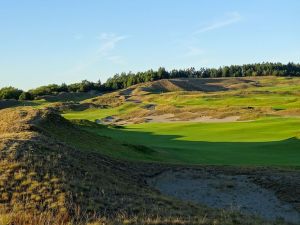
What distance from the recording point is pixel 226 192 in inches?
934

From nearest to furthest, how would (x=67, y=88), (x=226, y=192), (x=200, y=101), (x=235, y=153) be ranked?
(x=226, y=192) < (x=235, y=153) < (x=200, y=101) < (x=67, y=88)

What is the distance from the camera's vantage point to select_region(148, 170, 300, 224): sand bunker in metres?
21.3

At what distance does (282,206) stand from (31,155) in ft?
36.1

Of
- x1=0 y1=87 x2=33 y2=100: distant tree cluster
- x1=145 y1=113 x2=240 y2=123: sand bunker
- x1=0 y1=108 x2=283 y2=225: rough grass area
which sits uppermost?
x1=0 y1=87 x2=33 y2=100: distant tree cluster

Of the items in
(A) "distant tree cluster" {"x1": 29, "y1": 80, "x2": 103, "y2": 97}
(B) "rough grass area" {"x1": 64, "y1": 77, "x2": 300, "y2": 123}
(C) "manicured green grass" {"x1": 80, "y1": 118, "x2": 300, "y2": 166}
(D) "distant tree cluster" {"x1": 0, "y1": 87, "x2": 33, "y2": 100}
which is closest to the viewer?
(C) "manicured green grass" {"x1": 80, "y1": 118, "x2": 300, "y2": 166}

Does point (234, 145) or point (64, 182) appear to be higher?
point (64, 182)

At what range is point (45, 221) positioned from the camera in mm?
12211

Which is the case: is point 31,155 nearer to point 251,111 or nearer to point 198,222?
point 198,222

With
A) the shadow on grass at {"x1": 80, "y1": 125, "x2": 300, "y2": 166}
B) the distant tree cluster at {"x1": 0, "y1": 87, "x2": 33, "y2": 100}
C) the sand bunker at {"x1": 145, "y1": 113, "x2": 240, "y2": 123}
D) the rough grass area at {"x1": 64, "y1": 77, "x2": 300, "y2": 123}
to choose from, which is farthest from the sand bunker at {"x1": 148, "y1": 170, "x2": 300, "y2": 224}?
the distant tree cluster at {"x1": 0, "y1": 87, "x2": 33, "y2": 100}

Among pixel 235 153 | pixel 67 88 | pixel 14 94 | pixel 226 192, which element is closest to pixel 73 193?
pixel 226 192

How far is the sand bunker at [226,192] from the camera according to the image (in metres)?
21.3

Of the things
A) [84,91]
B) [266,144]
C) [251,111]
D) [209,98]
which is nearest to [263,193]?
[266,144]

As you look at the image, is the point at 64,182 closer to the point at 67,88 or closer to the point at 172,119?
the point at 172,119

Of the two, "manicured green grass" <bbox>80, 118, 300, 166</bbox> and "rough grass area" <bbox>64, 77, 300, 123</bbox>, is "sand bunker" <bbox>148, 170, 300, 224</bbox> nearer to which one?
"manicured green grass" <bbox>80, 118, 300, 166</bbox>
